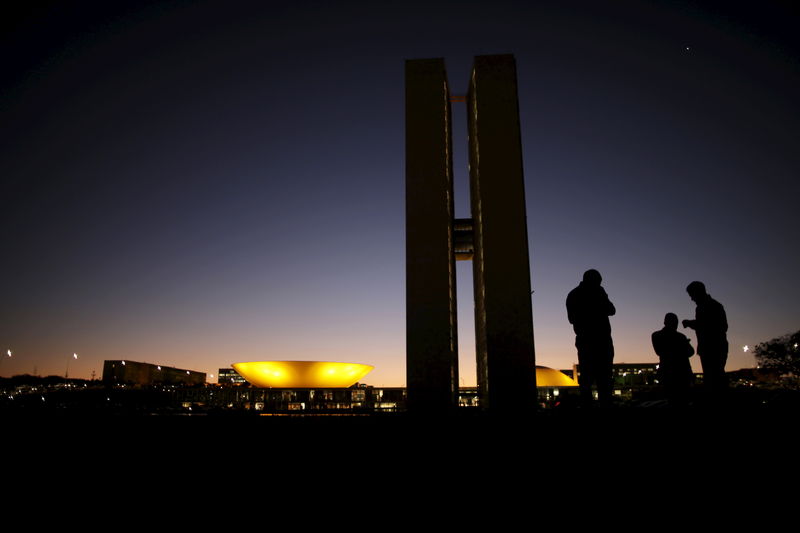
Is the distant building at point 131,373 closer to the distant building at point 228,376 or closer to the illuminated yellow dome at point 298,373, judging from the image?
the distant building at point 228,376

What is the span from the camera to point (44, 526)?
6.94 feet

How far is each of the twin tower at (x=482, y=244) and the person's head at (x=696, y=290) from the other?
14.3 feet

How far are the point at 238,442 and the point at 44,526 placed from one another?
1.13m

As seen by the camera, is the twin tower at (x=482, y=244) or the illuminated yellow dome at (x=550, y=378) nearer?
the twin tower at (x=482, y=244)

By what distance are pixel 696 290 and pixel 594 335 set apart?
1449mm

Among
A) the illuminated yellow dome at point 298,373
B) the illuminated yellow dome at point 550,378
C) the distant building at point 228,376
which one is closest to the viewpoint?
the illuminated yellow dome at point 298,373

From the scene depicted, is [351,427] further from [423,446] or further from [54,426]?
[54,426]

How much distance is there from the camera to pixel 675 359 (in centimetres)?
570

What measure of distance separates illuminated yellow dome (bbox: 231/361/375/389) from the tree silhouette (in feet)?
166

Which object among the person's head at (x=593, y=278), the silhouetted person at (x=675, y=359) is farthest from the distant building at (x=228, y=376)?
the person's head at (x=593, y=278)

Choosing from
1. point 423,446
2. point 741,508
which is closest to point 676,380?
point 741,508

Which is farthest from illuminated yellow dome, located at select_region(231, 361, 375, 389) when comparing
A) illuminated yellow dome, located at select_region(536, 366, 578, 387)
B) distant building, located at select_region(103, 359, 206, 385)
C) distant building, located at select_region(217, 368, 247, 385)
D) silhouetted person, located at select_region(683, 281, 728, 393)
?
distant building, located at select_region(217, 368, 247, 385)

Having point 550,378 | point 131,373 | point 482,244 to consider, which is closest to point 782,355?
point 550,378

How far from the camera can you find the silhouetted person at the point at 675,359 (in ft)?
18.6
